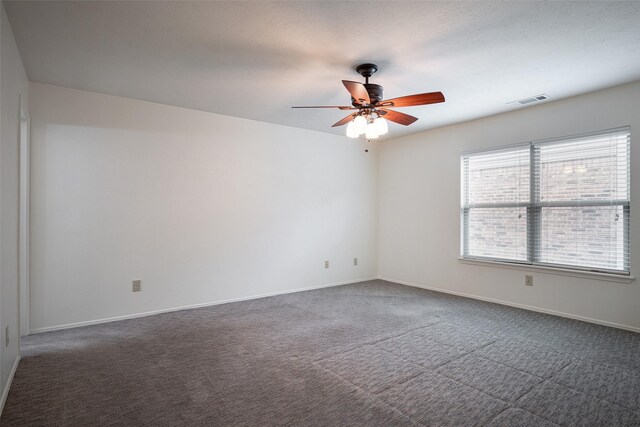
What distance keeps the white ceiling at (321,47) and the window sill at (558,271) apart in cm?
193

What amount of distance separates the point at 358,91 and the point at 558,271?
10.3 ft

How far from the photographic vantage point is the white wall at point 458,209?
11.7ft

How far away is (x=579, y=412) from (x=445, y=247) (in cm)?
321

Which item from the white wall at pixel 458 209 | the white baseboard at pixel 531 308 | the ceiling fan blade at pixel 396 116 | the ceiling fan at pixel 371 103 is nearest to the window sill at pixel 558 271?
the white wall at pixel 458 209

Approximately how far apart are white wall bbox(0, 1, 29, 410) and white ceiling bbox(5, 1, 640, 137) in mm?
251

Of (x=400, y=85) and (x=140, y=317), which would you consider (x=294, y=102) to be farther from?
(x=140, y=317)

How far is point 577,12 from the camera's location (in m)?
2.26

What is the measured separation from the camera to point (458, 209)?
505 centimetres

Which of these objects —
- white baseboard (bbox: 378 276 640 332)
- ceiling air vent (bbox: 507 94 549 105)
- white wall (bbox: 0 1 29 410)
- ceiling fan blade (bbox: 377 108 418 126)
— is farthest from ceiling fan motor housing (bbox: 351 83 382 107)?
white baseboard (bbox: 378 276 640 332)

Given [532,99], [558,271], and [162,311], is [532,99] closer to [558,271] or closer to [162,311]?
[558,271]

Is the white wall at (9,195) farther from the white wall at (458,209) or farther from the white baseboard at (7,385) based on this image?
the white wall at (458,209)

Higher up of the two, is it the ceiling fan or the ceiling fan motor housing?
the ceiling fan motor housing

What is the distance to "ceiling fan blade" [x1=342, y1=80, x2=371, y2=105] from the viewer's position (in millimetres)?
2654

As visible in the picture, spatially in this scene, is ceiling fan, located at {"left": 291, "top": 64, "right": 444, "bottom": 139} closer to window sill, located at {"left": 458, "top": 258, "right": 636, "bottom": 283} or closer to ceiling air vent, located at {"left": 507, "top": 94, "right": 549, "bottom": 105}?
ceiling air vent, located at {"left": 507, "top": 94, "right": 549, "bottom": 105}
